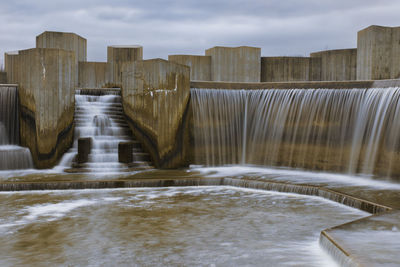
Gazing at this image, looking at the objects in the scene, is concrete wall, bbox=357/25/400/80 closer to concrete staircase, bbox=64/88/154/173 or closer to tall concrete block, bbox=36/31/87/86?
concrete staircase, bbox=64/88/154/173

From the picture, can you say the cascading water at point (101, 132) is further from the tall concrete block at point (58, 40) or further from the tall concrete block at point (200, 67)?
the tall concrete block at point (200, 67)

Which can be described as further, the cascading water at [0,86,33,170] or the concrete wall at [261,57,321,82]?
the concrete wall at [261,57,321,82]

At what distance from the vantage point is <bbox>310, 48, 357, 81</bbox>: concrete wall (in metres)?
18.4

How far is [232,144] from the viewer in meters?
11.5

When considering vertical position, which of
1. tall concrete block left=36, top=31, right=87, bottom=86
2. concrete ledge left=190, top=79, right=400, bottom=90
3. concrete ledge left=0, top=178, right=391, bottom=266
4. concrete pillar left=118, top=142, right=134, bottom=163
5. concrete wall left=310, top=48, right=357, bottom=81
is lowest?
concrete ledge left=0, top=178, right=391, bottom=266

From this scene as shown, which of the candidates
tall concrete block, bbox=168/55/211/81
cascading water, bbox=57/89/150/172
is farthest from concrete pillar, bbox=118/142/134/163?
tall concrete block, bbox=168/55/211/81

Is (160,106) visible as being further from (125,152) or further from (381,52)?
(381,52)

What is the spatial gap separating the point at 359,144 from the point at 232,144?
3.24 m

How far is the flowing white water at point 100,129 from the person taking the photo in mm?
10031

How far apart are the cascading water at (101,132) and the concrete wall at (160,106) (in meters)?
0.38

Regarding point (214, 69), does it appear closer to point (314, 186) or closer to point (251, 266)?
point (314, 186)

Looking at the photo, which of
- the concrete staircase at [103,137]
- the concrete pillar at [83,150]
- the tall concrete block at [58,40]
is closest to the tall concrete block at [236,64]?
the tall concrete block at [58,40]

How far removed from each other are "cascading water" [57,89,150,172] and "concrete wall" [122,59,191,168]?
15.0 inches

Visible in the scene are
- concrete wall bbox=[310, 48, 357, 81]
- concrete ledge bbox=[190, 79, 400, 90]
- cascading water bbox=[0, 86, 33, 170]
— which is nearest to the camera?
concrete ledge bbox=[190, 79, 400, 90]
